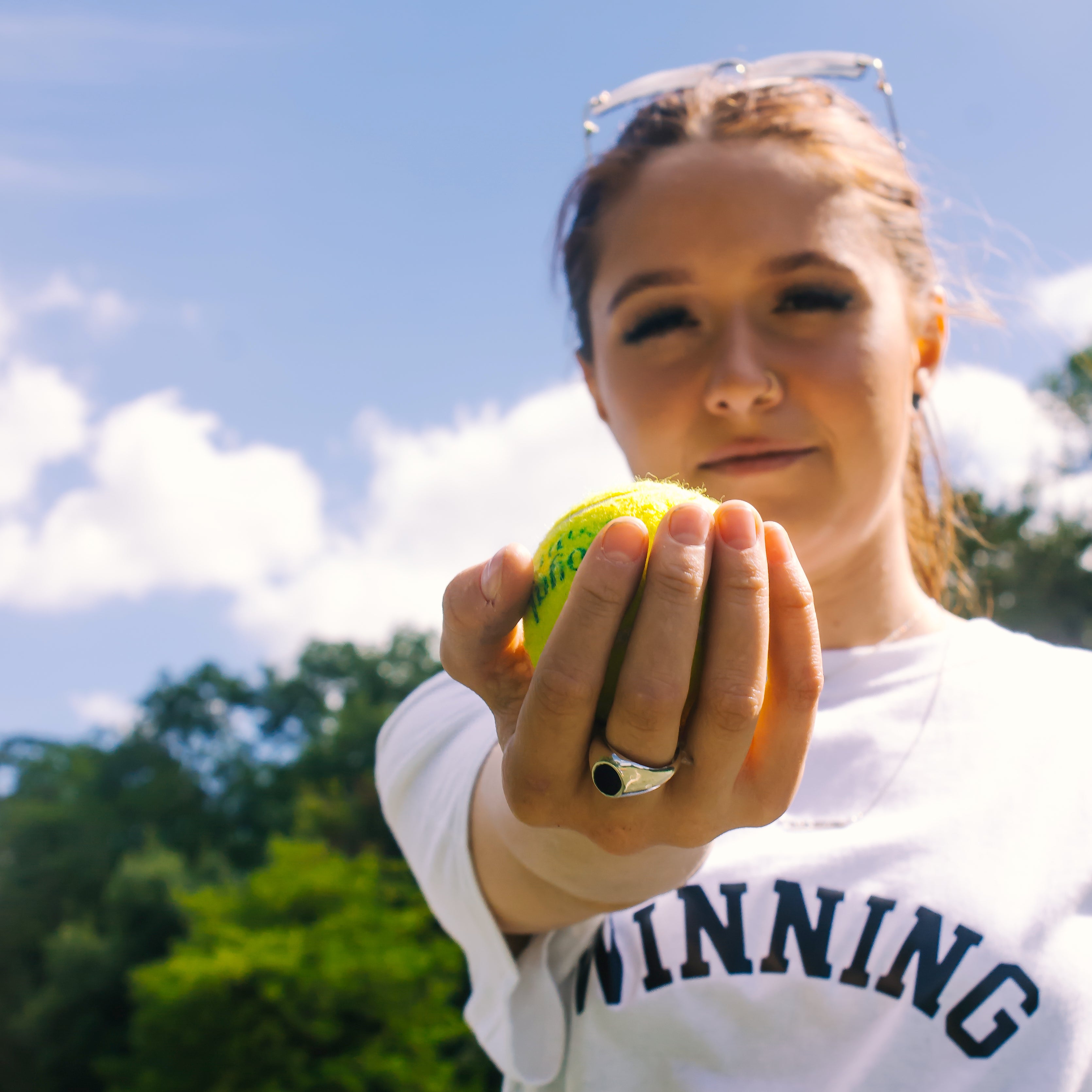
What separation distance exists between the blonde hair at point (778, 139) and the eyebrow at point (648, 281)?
331 millimetres

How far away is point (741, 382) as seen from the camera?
2490 millimetres

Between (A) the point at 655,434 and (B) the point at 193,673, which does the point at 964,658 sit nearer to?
(A) the point at 655,434

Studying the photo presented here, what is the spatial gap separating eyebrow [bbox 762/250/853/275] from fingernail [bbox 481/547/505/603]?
142 centimetres

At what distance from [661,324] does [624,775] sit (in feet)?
5.24

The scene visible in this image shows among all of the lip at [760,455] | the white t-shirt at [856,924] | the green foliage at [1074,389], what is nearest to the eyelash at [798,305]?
the lip at [760,455]

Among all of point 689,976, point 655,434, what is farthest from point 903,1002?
point 655,434

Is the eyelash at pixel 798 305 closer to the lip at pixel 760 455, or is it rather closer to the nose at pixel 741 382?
the nose at pixel 741 382

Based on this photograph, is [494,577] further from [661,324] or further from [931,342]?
[931,342]

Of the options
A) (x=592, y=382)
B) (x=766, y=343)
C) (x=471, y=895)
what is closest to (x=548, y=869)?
(x=471, y=895)

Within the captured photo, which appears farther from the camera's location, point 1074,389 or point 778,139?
point 1074,389

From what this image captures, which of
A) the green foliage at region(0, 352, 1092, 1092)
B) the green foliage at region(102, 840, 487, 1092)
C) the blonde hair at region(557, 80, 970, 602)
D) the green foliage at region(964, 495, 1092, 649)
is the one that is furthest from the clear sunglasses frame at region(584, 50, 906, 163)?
→ the green foliage at region(964, 495, 1092, 649)

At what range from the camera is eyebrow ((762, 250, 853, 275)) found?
8.64 feet

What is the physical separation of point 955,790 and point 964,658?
0.47 m

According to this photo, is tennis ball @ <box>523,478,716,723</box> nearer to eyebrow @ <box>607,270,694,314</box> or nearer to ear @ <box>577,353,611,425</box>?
eyebrow @ <box>607,270,694,314</box>
